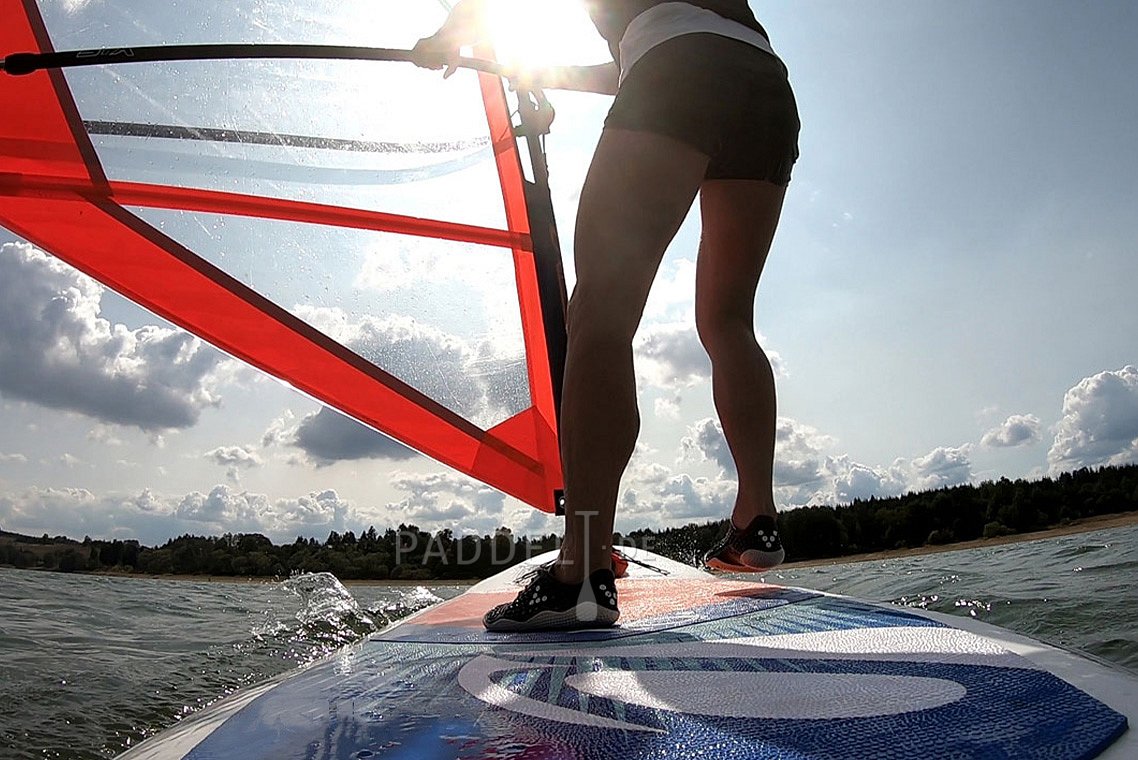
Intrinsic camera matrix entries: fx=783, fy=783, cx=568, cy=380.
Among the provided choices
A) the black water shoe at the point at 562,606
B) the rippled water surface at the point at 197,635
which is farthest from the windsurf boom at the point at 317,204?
the black water shoe at the point at 562,606

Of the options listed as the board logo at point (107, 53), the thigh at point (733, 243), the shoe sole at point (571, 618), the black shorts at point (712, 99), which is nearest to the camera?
the shoe sole at point (571, 618)

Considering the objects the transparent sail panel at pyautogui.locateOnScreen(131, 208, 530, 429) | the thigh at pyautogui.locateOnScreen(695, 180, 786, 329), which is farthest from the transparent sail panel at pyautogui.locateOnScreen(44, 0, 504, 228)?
the thigh at pyautogui.locateOnScreen(695, 180, 786, 329)

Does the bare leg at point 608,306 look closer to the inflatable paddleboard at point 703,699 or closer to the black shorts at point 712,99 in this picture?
the black shorts at point 712,99

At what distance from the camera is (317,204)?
123 inches

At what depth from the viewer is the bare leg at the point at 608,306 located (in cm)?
132

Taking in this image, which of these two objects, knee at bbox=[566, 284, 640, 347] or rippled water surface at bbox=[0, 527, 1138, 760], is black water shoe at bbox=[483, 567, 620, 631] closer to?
knee at bbox=[566, 284, 640, 347]

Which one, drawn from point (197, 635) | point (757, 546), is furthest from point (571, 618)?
point (197, 635)

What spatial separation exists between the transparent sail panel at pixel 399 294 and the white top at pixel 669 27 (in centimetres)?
186

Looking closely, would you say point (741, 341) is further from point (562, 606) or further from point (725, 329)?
point (562, 606)

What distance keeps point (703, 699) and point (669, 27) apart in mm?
1233

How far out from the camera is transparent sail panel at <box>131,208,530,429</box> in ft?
9.62

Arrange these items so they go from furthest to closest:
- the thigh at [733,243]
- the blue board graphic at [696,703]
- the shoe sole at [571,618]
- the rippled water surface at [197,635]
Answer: the rippled water surface at [197,635] → the thigh at [733,243] → the shoe sole at [571,618] → the blue board graphic at [696,703]

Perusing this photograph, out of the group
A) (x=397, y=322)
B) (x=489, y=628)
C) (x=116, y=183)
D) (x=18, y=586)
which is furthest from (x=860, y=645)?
(x=18, y=586)

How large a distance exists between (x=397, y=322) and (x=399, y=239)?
1.23ft
